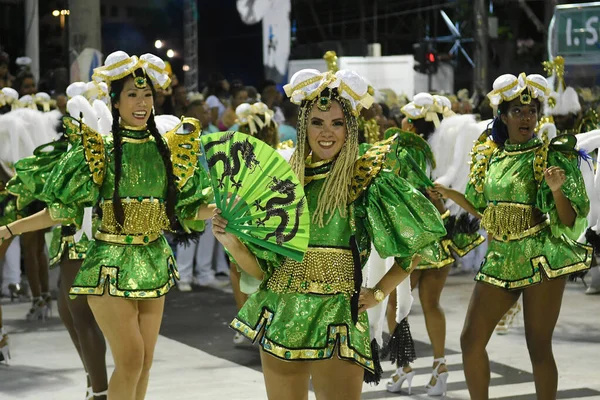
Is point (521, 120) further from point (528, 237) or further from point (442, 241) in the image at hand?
point (442, 241)

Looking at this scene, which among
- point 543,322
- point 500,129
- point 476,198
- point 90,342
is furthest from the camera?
point 476,198

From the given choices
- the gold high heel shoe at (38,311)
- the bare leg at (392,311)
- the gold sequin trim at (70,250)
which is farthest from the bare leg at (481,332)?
the gold high heel shoe at (38,311)

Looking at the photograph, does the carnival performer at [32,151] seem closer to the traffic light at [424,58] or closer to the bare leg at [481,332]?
the bare leg at [481,332]

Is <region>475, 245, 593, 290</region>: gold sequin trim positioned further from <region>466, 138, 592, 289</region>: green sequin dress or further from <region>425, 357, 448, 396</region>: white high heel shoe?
<region>425, 357, 448, 396</region>: white high heel shoe

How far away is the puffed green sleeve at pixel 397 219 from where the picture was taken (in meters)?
4.20

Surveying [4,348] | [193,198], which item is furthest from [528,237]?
[4,348]

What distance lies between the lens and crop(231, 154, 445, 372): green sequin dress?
13.5 ft

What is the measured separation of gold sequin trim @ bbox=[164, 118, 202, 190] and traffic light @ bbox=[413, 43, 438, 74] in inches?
546

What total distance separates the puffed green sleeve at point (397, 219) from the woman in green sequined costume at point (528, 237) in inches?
61.0

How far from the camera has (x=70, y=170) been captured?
17.7 ft

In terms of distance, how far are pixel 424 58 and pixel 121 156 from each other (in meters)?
14.3

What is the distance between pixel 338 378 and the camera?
13.5 ft

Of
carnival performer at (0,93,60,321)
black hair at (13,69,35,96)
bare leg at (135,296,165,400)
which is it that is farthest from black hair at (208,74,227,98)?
bare leg at (135,296,165,400)

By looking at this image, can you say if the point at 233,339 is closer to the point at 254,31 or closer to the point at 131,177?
the point at 131,177
